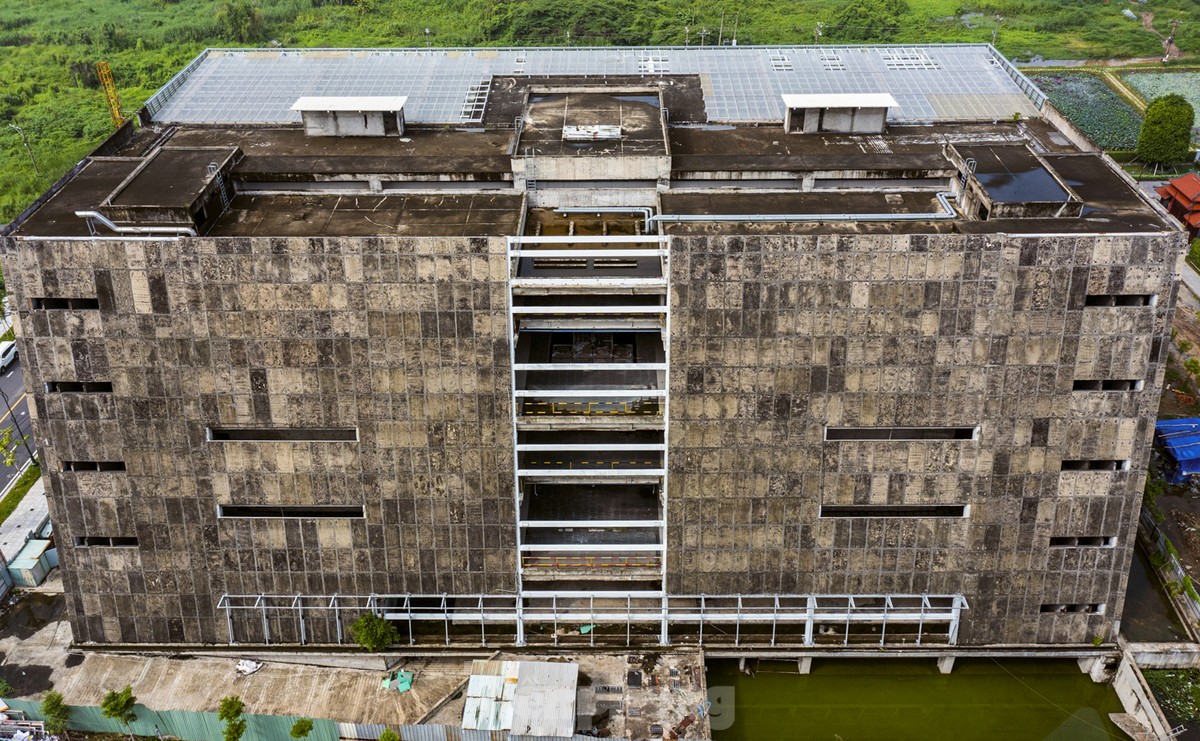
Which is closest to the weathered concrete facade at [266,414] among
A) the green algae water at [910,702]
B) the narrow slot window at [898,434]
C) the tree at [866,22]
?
the green algae water at [910,702]

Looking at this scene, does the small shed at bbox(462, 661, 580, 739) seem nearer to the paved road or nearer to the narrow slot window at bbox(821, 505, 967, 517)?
the narrow slot window at bbox(821, 505, 967, 517)

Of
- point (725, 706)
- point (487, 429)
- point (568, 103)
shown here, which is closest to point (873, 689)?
point (725, 706)

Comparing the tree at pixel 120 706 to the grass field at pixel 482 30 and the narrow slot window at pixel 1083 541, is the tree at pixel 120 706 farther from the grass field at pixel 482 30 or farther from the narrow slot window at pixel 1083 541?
the grass field at pixel 482 30

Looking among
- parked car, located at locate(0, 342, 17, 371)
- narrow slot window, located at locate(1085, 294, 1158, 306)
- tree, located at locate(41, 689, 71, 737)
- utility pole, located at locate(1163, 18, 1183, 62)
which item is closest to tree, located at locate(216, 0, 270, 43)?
parked car, located at locate(0, 342, 17, 371)

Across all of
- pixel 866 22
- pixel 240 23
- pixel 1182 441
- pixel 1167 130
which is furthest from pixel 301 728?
pixel 866 22

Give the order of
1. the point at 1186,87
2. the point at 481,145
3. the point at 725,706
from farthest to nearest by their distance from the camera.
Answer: the point at 1186,87 < the point at 481,145 < the point at 725,706

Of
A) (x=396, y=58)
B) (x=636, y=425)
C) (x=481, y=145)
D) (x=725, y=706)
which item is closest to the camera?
(x=636, y=425)

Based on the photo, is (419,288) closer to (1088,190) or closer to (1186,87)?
(1088,190)
